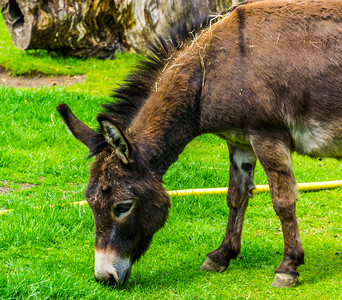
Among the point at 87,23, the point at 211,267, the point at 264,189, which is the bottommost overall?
the point at 264,189

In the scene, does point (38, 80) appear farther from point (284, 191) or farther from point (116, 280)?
point (284, 191)

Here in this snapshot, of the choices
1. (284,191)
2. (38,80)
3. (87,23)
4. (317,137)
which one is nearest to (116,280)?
(284,191)

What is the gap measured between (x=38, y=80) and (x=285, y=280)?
739 centimetres

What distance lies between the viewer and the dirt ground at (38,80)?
10.4 meters

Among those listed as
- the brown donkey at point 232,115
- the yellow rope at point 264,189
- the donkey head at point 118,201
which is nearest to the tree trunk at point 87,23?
the yellow rope at point 264,189

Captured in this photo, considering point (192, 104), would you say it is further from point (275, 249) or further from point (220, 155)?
point (220, 155)

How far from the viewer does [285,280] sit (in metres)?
4.60

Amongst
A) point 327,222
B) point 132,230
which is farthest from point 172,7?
point 132,230

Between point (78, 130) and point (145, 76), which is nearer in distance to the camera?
point (78, 130)

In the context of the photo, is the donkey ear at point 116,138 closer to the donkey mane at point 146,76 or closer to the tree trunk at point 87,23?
the donkey mane at point 146,76

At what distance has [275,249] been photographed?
17.9 feet

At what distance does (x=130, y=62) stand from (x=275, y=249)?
21.5ft

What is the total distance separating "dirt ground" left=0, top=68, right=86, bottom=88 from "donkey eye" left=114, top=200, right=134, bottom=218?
6.37 m

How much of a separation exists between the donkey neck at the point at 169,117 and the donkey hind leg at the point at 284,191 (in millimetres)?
609
